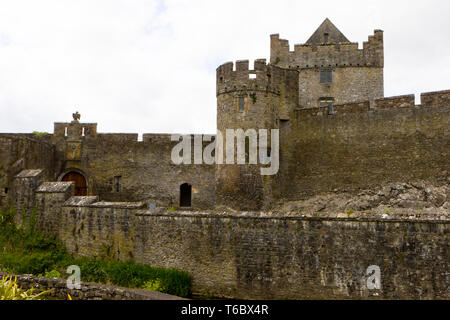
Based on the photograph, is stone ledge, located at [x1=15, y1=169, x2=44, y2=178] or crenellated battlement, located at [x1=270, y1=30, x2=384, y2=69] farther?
crenellated battlement, located at [x1=270, y1=30, x2=384, y2=69]

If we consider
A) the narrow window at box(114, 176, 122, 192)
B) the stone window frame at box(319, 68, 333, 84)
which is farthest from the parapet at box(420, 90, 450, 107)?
the narrow window at box(114, 176, 122, 192)

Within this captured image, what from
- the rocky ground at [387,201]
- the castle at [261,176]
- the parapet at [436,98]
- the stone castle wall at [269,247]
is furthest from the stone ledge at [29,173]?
the parapet at [436,98]

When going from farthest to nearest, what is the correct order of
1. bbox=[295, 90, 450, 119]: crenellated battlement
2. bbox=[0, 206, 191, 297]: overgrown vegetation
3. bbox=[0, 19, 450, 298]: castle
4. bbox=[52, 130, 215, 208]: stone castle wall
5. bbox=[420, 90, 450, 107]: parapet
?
bbox=[52, 130, 215, 208]: stone castle wall < bbox=[295, 90, 450, 119]: crenellated battlement < bbox=[420, 90, 450, 107]: parapet < bbox=[0, 206, 191, 297]: overgrown vegetation < bbox=[0, 19, 450, 298]: castle

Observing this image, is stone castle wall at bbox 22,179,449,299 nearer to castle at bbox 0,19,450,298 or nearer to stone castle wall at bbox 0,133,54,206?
castle at bbox 0,19,450,298

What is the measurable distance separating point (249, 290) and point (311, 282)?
196cm

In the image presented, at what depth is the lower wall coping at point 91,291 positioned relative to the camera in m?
8.27

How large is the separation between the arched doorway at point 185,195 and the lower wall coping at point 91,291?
623 inches

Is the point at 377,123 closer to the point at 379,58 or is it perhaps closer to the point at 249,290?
the point at 379,58

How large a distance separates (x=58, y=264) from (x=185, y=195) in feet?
34.3

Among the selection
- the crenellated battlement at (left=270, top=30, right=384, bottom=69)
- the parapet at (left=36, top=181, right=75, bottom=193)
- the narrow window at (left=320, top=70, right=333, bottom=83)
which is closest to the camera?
the parapet at (left=36, top=181, right=75, bottom=193)

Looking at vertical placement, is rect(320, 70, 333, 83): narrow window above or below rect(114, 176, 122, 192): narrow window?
above

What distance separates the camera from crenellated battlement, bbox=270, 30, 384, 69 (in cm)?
2541

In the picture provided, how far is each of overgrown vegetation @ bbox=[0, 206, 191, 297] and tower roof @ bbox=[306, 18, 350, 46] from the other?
711 inches

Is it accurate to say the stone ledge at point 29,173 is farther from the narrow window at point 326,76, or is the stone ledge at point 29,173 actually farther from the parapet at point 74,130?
the narrow window at point 326,76
